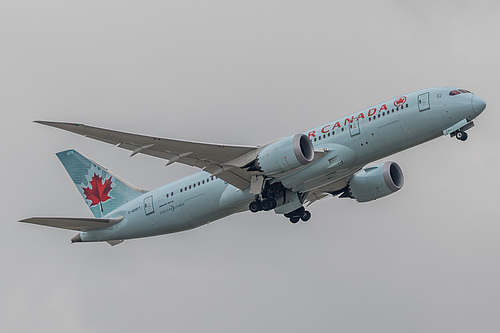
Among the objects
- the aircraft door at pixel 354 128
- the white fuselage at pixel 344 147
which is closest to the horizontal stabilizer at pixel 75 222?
the white fuselage at pixel 344 147

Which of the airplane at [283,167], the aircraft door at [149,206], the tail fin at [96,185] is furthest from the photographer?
the tail fin at [96,185]

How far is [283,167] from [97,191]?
15241mm

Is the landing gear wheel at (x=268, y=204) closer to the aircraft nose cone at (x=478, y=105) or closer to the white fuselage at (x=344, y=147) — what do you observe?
the white fuselage at (x=344, y=147)

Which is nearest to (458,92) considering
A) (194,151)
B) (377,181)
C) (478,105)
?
(478,105)

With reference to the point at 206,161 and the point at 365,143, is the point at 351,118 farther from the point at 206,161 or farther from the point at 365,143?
the point at 206,161

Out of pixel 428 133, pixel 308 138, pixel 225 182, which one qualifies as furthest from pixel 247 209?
pixel 428 133

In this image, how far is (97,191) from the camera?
54688 millimetres

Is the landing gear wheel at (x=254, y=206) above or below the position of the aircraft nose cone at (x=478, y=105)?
below

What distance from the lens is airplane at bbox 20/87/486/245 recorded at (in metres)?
43.3

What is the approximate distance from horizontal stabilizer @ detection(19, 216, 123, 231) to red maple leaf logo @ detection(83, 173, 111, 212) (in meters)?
3.05

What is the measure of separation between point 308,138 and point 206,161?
5244mm

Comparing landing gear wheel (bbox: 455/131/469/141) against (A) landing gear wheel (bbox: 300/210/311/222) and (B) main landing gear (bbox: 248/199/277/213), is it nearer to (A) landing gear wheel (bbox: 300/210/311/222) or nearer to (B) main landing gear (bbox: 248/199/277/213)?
(B) main landing gear (bbox: 248/199/277/213)

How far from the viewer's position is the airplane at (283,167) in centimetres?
4331

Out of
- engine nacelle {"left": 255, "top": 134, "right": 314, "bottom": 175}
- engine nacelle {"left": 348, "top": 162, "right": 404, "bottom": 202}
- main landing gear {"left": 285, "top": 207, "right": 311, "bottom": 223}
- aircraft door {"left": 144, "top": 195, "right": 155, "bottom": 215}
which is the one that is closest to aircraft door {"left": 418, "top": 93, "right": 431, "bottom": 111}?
engine nacelle {"left": 255, "top": 134, "right": 314, "bottom": 175}
